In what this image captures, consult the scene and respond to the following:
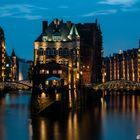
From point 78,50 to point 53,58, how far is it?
8322 mm

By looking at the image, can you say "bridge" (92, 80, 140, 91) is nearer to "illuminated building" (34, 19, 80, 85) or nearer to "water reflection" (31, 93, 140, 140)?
"illuminated building" (34, 19, 80, 85)

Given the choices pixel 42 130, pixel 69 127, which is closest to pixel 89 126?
pixel 69 127

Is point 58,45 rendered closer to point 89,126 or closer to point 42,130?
point 89,126

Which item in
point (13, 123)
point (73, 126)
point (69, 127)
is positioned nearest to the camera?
point (69, 127)

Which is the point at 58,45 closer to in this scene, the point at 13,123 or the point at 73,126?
the point at 13,123

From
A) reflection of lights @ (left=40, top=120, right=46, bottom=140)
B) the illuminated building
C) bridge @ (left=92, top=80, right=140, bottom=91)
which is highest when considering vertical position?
the illuminated building

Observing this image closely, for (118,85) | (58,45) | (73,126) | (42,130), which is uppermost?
(58,45)

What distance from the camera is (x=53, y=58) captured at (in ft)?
517

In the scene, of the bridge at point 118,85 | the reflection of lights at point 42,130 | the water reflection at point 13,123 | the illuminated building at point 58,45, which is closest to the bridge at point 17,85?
the illuminated building at point 58,45

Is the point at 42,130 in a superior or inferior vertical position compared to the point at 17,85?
inferior

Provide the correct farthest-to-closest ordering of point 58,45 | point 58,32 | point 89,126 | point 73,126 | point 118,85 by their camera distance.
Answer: point 118,85
point 58,32
point 58,45
point 89,126
point 73,126

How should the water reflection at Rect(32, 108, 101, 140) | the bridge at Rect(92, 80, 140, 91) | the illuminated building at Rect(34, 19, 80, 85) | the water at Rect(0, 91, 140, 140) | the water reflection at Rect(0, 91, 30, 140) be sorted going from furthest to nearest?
the illuminated building at Rect(34, 19, 80, 85) → the bridge at Rect(92, 80, 140, 91) → the water reflection at Rect(0, 91, 30, 140) → the water at Rect(0, 91, 140, 140) → the water reflection at Rect(32, 108, 101, 140)

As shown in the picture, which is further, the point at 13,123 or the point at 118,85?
the point at 118,85

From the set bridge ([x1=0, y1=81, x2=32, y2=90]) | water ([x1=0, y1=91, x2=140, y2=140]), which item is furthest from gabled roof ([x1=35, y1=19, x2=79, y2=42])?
water ([x1=0, y1=91, x2=140, y2=140])
